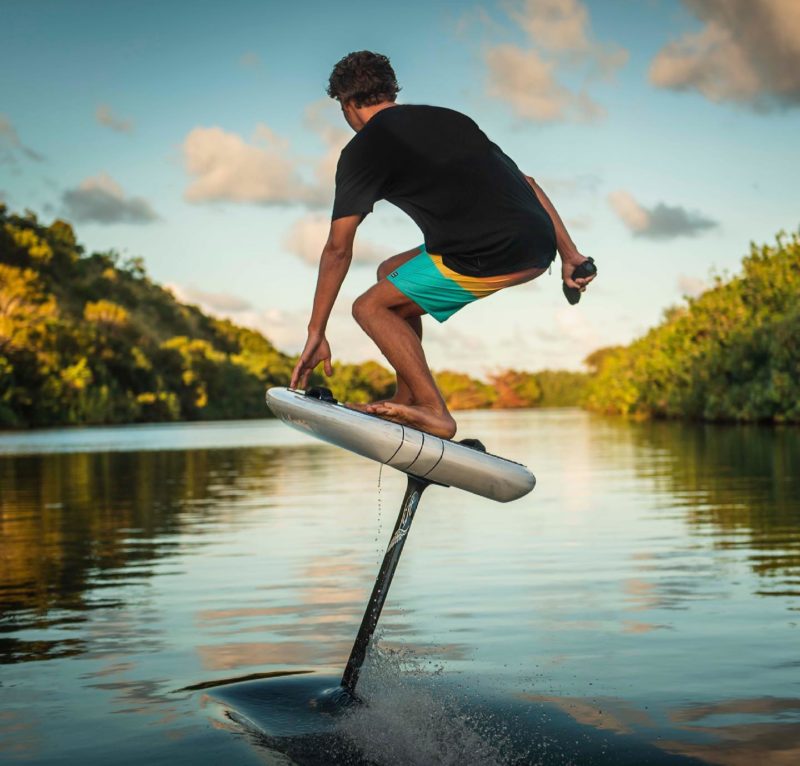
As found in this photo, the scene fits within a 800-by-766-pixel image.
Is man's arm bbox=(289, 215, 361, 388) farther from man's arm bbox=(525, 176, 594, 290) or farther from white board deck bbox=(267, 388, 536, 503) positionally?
man's arm bbox=(525, 176, 594, 290)

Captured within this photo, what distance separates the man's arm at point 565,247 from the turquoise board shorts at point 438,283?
0.86 feet

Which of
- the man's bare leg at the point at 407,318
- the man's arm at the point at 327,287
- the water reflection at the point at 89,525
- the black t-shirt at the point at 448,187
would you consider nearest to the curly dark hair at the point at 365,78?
the black t-shirt at the point at 448,187

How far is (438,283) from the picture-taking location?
5.23 m

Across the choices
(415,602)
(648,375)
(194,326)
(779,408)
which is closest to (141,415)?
(648,375)

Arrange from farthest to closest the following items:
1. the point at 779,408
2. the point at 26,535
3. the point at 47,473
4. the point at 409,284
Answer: the point at 779,408 → the point at 47,473 → the point at 26,535 → the point at 409,284

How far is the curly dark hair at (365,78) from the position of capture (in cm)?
512

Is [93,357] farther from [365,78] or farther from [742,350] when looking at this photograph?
→ [365,78]

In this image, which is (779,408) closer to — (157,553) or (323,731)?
(157,553)

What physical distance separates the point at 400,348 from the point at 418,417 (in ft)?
1.00

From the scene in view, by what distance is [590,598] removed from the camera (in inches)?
364

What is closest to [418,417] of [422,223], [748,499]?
[422,223]

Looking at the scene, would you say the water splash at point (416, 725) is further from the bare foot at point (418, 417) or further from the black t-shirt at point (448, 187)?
the black t-shirt at point (448, 187)

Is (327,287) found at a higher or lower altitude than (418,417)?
higher

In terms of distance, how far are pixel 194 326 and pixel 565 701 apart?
170 metres
